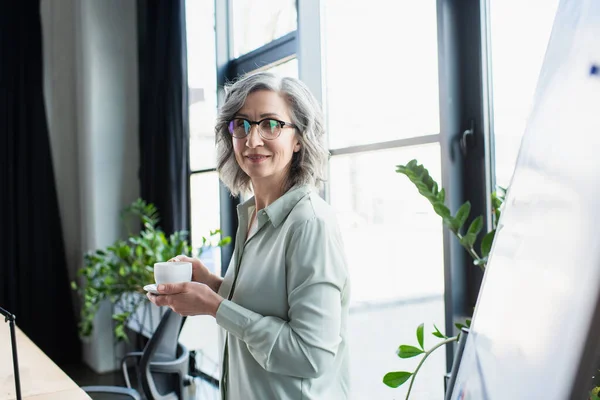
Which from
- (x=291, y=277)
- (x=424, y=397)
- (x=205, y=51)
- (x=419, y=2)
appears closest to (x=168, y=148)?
(x=205, y=51)

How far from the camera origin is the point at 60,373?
76.1 inches

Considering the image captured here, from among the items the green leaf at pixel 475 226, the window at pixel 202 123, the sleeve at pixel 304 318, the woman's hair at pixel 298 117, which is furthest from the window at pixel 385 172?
the window at pixel 202 123

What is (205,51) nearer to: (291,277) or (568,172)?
(291,277)

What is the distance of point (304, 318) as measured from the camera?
101cm

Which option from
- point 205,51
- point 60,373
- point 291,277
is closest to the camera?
point 291,277

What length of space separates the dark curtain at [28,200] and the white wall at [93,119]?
0.53 ft

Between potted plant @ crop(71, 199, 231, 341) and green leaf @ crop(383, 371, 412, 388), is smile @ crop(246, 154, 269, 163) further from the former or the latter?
potted plant @ crop(71, 199, 231, 341)

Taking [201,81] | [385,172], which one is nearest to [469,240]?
[385,172]

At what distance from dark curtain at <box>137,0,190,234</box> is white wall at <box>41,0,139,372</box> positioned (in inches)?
12.6

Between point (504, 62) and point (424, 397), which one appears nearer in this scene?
point (504, 62)

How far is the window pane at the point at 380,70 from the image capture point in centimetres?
194

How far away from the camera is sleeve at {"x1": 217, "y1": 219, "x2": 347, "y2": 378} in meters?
1.01

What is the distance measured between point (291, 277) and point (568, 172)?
27.9 inches

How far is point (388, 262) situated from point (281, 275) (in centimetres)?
115
